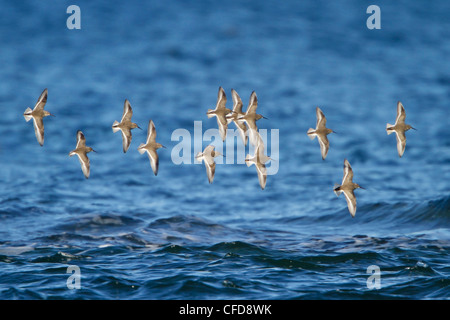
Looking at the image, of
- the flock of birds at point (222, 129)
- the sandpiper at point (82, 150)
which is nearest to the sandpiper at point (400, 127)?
the flock of birds at point (222, 129)

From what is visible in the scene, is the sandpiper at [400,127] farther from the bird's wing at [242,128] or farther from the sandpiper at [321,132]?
the bird's wing at [242,128]

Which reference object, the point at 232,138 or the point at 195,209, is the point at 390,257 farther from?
the point at 232,138

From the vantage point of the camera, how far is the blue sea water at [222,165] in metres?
17.3

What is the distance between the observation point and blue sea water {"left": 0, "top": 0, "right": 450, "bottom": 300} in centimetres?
1728

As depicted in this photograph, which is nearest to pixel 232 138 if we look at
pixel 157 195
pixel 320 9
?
pixel 157 195

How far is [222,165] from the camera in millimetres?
30703

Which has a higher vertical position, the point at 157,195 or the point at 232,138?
the point at 232,138

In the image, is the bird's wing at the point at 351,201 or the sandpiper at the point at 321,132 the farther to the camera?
the bird's wing at the point at 351,201

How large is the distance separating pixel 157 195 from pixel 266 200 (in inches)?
152

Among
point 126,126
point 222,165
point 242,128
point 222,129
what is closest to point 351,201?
point 242,128

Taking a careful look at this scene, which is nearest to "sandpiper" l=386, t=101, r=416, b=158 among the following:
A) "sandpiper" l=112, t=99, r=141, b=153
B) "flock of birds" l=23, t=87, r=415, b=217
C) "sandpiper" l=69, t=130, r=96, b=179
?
"flock of birds" l=23, t=87, r=415, b=217

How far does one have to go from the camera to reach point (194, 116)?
38.1m
